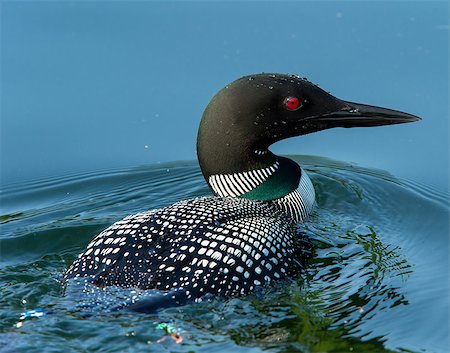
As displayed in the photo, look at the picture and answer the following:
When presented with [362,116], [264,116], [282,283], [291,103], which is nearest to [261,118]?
[264,116]

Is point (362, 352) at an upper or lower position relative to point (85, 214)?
lower

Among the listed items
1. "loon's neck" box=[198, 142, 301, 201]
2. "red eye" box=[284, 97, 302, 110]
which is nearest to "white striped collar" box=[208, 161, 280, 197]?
"loon's neck" box=[198, 142, 301, 201]

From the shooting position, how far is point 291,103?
5195 mm

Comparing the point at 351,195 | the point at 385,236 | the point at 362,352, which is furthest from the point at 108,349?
the point at 351,195

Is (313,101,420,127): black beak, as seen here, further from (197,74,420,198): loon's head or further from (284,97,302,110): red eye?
(284,97,302,110): red eye

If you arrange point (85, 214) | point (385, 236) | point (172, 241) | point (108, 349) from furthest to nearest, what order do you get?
point (85, 214)
point (385, 236)
point (172, 241)
point (108, 349)

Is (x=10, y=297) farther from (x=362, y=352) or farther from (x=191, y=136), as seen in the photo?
(x=191, y=136)

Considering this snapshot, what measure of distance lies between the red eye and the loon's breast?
71cm

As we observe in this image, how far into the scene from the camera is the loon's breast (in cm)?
436

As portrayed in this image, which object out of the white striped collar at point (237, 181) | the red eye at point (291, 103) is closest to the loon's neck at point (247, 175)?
the white striped collar at point (237, 181)

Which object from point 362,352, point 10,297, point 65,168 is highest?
point 65,168

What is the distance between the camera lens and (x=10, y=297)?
461cm

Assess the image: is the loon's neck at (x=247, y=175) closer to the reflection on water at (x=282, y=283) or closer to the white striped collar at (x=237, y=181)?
the white striped collar at (x=237, y=181)

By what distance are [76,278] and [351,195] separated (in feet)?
6.80
